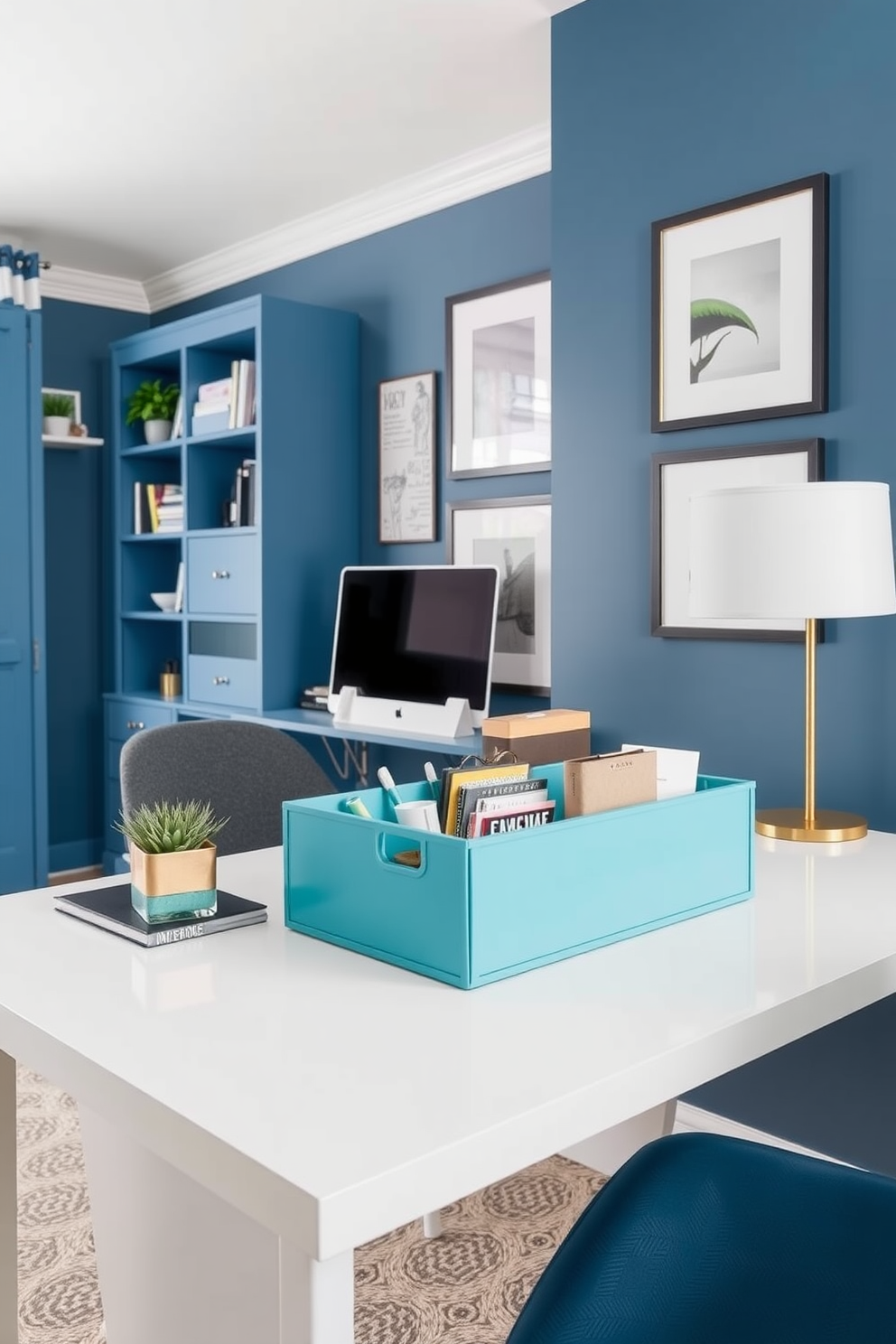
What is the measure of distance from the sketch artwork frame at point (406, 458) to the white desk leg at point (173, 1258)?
259 centimetres

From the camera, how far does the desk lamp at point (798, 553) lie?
179cm

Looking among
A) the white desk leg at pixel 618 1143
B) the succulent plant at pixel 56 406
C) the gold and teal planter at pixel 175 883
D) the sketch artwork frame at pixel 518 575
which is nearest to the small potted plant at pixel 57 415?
the succulent plant at pixel 56 406

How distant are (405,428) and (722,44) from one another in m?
1.69

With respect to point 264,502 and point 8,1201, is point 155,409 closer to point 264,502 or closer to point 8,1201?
point 264,502

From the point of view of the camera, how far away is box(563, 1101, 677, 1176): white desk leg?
2.44 metres

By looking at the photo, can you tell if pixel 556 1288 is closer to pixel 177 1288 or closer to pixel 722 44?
pixel 177 1288

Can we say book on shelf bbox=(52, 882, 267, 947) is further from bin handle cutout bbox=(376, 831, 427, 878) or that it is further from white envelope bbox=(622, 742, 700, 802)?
white envelope bbox=(622, 742, 700, 802)

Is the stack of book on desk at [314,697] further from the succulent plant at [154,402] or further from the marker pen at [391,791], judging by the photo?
the marker pen at [391,791]

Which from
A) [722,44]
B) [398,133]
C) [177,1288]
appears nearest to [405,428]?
[398,133]

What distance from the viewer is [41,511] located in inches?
168

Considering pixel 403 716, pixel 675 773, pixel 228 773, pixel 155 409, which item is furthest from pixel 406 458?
pixel 675 773

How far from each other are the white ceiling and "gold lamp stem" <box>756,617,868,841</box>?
166 cm

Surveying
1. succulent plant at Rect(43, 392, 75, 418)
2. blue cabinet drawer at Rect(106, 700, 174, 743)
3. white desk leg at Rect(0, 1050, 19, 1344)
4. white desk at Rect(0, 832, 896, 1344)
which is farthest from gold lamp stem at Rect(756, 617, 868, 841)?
succulent plant at Rect(43, 392, 75, 418)

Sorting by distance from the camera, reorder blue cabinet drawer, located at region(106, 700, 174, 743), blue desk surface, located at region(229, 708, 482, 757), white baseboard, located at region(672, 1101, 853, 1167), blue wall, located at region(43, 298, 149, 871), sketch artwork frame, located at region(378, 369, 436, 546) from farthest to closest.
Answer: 1. blue wall, located at region(43, 298, 149, 871)
2. blue cabinet drawer, located at region(106, 700, 174, 743)
3. sketch artwork frame, located at region(378, 369, 436, 546)
4. blue desk surface, located at region(229, 708, 482, 757)
5. white baseboard, located at region(672, 1101, 853, 1167)
